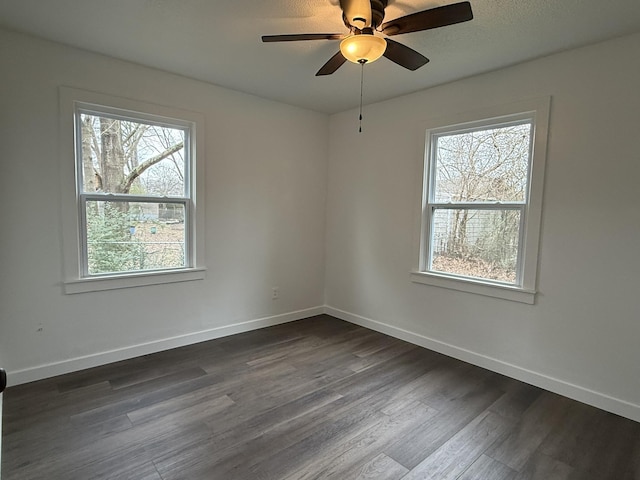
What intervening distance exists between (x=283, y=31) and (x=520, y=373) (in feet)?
10.5

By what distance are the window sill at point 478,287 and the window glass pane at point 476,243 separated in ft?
0.33

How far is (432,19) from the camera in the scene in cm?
185

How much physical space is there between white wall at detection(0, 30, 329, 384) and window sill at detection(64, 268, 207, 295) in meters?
0.06

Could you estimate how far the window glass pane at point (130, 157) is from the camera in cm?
297

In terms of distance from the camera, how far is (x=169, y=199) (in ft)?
11.0

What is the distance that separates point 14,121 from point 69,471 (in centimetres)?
233

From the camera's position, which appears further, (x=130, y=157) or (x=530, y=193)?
(x=130, y=157)

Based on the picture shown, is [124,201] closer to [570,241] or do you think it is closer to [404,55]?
[404,55]

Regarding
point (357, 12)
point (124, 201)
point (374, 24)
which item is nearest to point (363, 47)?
point (357, 12)

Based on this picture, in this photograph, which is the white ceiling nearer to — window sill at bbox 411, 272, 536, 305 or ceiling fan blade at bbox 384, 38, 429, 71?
ceiling fan blade at bbox 384, 38, 429, 71

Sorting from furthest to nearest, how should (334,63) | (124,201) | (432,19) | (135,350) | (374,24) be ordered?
(135,350) < (124,201) < (334,63) < (374,24) < (432,19)

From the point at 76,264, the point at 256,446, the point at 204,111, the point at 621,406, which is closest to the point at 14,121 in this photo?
the point at 76,264

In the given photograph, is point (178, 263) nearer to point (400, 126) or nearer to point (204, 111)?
point (204, 111)

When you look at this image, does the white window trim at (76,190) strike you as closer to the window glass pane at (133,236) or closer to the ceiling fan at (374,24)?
the window glass pane at (133,236)
